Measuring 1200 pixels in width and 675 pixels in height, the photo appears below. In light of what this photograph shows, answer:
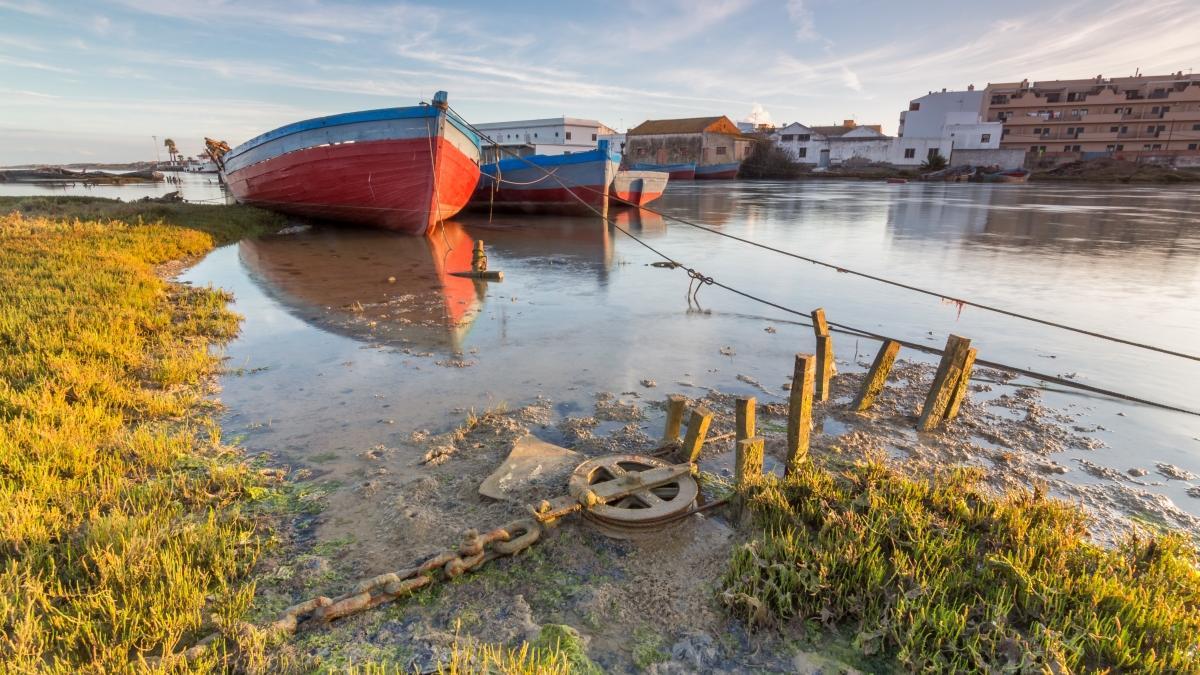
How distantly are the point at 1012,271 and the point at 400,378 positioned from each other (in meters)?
12.4

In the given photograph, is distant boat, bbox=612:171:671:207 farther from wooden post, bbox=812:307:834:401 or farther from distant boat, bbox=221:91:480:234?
wooden post, bbox=812:307:834:401

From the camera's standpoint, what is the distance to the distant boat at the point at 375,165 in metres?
13.4

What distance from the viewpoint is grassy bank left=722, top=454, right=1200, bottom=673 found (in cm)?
228

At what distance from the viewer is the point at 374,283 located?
10.5 metres

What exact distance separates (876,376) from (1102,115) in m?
81.7

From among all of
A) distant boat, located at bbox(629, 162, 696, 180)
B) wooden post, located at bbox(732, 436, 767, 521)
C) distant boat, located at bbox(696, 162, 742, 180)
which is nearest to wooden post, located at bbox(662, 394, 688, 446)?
wooden post, located at bbox(732, 436, 767, 521)

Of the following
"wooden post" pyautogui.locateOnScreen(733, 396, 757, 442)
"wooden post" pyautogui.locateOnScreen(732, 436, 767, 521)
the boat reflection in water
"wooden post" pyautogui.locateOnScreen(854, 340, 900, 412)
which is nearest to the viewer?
"wooden post" pyautogui.locateOnScreen(732, 436, 767, 521)

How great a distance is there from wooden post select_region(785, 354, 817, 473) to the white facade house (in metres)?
73.9

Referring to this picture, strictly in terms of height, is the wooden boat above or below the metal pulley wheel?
above

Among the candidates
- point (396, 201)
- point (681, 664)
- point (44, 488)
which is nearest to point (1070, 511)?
point (681, 664)

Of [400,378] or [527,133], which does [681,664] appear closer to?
[400,378]

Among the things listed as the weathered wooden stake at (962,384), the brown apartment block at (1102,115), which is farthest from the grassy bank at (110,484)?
the brown apartment block at (1102,115)

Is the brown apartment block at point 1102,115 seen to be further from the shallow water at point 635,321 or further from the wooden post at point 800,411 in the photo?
the wooden post at point 800,411

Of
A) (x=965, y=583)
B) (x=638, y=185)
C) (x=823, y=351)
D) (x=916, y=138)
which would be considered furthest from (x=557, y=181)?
(x=916, y=138)
